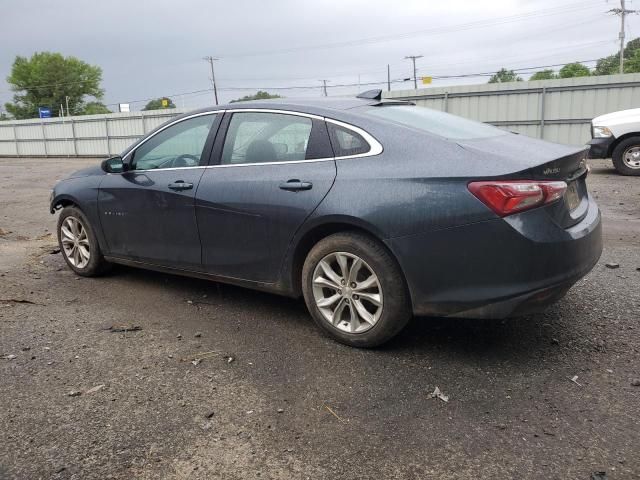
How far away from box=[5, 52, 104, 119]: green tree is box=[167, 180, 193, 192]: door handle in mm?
95877

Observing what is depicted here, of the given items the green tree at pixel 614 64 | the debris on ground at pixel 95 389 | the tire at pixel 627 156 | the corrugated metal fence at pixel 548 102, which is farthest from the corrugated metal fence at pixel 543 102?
the green tree at pixel 614 64

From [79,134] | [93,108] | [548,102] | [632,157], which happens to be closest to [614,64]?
[548,102]

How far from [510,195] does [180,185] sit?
2477mm

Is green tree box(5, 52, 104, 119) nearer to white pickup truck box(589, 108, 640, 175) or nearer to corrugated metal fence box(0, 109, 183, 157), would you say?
corrugated metal fence box(0, 109, 183, 157)

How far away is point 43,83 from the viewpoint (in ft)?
300

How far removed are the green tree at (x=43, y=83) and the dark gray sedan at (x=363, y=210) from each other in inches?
3778

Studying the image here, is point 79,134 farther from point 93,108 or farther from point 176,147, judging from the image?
point 93,108

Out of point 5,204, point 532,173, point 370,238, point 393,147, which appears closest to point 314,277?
point 370,238

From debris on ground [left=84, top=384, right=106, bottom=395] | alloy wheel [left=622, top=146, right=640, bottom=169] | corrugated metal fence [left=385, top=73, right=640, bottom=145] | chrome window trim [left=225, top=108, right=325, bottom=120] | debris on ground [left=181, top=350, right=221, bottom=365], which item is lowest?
debris on ground [left=84, top=384, right=106, bottom=395]

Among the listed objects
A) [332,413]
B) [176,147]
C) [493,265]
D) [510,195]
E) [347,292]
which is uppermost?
[176,147]

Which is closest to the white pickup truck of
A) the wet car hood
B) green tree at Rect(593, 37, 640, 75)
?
the wet car hood

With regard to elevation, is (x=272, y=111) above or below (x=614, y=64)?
below

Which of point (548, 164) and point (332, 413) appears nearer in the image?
point (332, 413)

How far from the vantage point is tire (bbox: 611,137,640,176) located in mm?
11656
